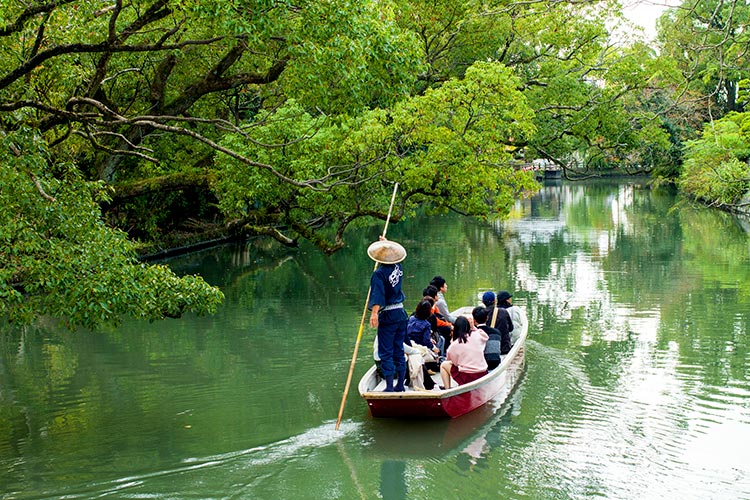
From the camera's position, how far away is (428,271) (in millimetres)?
22938

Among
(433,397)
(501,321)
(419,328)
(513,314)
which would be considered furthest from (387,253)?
(513,314)

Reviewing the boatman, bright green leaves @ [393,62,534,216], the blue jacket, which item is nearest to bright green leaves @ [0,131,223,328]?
the boatman

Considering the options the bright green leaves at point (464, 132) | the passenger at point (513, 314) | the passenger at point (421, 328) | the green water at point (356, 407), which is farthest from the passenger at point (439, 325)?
the bright green leaves at point (464, 132)

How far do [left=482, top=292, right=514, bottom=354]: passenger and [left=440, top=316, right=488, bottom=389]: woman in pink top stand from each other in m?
1.08

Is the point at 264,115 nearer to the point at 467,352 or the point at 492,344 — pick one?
the point at 492,344

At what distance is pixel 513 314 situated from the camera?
1262 cm

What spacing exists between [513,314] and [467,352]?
294 centimetres

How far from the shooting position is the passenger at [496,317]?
11.0m

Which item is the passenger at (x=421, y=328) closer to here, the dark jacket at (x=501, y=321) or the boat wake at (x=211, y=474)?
the dark jacket at (x=501, y=321)

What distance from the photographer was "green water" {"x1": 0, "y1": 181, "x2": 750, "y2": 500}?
7.73 meters

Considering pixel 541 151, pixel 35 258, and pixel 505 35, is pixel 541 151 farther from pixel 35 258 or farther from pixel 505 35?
pixel 35 258

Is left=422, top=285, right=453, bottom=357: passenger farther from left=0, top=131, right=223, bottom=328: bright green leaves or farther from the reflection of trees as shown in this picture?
left=0, top=131, right=223, bottom=328: bright green leaves

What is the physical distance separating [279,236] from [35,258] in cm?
1452

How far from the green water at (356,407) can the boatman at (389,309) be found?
2.16ft
